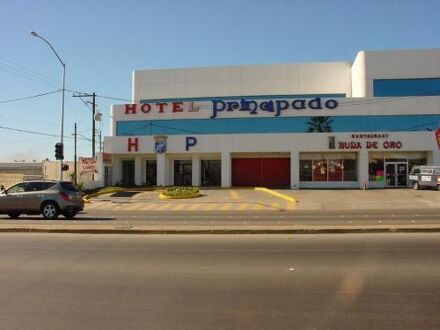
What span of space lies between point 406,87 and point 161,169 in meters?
21.8

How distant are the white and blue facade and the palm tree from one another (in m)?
0.08

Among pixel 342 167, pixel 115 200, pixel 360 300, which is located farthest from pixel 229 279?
pixel 342 167

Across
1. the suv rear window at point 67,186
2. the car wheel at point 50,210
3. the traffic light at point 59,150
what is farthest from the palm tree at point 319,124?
the car wheel at point 50,210

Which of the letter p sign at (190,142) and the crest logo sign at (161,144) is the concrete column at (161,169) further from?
the letter p sign at (190,142)

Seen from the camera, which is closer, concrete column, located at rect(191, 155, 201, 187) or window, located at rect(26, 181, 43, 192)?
window, located at rect(26, 181, 43, 192)

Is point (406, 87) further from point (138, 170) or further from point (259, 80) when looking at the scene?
point (138, 170)

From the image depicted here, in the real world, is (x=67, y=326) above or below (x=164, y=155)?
below

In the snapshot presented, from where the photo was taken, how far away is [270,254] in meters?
11.2

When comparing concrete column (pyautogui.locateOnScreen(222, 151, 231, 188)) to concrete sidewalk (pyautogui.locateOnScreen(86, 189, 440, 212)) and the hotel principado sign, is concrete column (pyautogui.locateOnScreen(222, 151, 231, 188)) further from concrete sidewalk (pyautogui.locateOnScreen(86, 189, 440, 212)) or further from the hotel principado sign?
the hotel principado sign

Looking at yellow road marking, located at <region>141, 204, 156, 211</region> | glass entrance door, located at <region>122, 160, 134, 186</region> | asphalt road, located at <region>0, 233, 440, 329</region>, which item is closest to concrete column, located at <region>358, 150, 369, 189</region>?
yellow road marking, located at <region>141, 204, 156, 211</region>

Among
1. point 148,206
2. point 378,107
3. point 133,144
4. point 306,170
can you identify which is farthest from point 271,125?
point 148,206

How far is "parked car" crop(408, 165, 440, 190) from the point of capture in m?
39.9

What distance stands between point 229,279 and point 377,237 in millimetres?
6194

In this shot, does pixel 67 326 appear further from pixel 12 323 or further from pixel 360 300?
pixel 360 300
